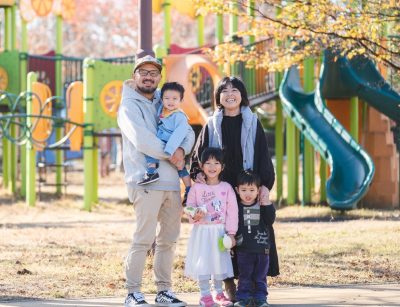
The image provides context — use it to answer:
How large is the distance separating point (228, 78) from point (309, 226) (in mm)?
7088

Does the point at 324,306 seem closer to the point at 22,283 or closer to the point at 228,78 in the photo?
the point at 228,78

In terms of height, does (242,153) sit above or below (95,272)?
above

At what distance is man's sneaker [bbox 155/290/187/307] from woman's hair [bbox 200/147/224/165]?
0.96 m

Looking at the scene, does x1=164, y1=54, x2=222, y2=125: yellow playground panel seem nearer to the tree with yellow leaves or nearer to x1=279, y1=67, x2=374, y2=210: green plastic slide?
x1=279, y1=67, x2=374, y2=210: green plastic slide

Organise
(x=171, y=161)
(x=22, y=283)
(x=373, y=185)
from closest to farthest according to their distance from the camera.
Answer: (x=171, y=161) → (x=22, y=283) → (x=373, y=185)

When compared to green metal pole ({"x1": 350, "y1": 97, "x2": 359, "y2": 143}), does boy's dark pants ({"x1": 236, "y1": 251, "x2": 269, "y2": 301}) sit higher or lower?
lower

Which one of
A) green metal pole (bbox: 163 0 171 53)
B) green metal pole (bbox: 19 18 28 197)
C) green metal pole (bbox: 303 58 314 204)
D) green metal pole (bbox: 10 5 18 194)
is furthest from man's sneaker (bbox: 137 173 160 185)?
green metal pole (bbox: 10 5 18 194)

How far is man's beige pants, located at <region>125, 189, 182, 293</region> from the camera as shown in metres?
6.62

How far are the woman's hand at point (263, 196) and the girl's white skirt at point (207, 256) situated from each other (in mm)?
337

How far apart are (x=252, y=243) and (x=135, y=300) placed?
0.90 m

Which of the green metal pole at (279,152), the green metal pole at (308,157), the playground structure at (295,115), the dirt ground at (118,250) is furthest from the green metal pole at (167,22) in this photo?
the dirt ground at (118,250)

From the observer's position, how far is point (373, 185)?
56.3 ft

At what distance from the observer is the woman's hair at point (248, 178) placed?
Result: 21.8 feet

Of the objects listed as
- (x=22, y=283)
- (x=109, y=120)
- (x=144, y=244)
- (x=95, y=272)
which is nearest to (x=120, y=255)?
(x=95, y=272)
